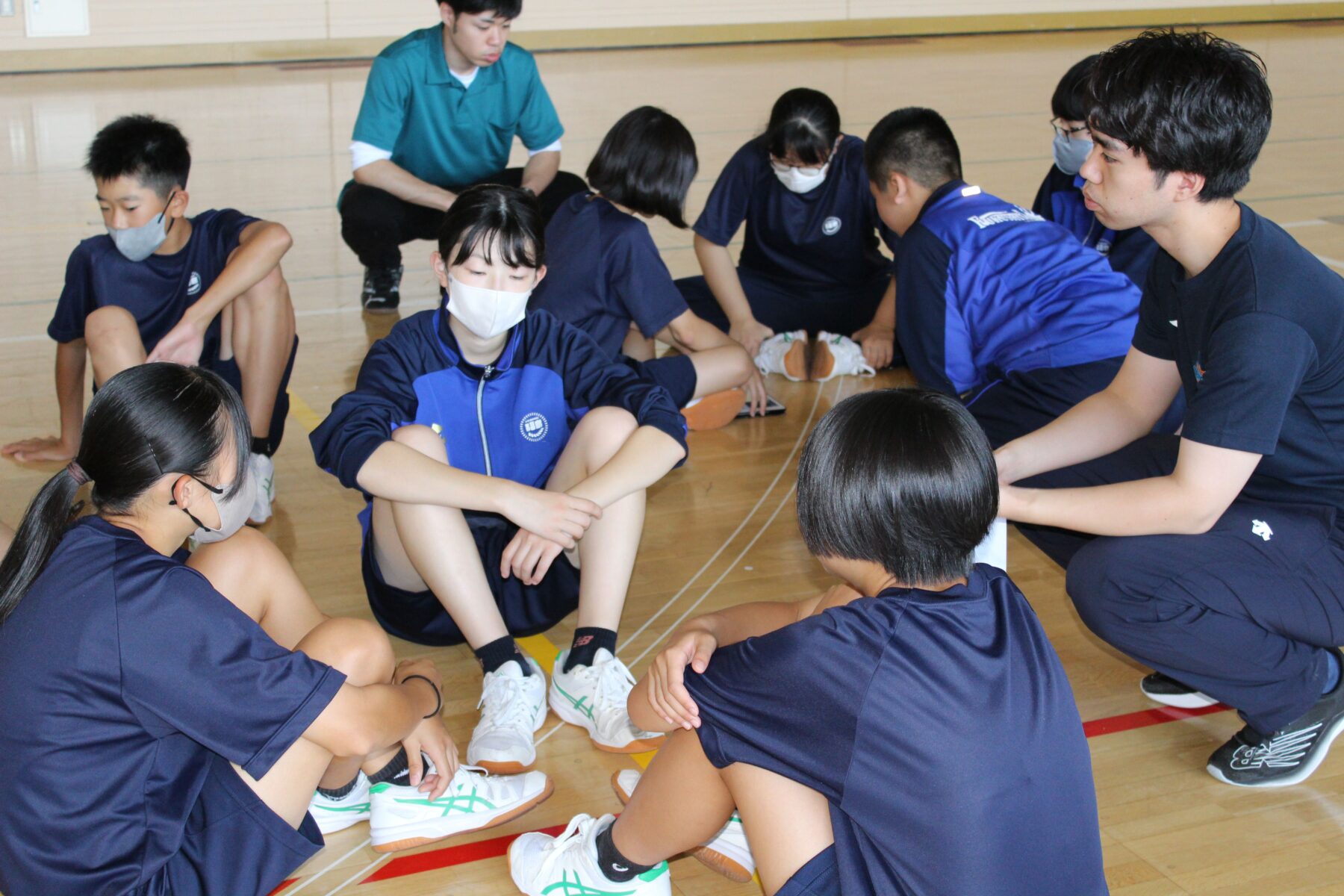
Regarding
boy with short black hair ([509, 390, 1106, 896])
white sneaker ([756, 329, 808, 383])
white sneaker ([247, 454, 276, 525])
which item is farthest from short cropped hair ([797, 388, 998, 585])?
white sneaker ([756, 329, 808, 383])

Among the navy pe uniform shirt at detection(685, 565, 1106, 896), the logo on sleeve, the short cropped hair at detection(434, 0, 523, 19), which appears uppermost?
the short cropped hair at detection(434, 0, 523, 19)

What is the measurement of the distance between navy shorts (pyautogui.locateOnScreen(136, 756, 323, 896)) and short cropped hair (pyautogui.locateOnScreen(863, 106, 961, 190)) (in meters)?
2.05

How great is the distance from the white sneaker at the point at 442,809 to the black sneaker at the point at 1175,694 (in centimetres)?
117

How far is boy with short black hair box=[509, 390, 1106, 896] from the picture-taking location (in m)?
Result: 1.29

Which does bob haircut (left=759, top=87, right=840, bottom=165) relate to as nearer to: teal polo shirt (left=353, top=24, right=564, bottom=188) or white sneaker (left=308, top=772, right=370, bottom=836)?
teal polo shirt (left=353, top=24, right=564, bottom=188)

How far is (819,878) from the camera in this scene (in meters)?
1.41

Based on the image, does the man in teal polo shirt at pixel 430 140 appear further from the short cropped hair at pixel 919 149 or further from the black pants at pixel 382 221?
the short cropped hair at pixel 919 149

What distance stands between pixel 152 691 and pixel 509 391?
1.16 metres

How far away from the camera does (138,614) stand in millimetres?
1377

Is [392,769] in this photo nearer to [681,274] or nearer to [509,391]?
[509,391]

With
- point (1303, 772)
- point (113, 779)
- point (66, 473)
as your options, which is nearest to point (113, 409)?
point (66, 473)

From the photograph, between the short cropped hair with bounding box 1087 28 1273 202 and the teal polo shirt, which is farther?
the teal polo shirt

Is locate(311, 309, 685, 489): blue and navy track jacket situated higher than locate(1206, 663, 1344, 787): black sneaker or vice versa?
locate(311, 309, 685, 489): blue and navy track jacket

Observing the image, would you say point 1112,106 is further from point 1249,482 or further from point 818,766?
point 818,766
